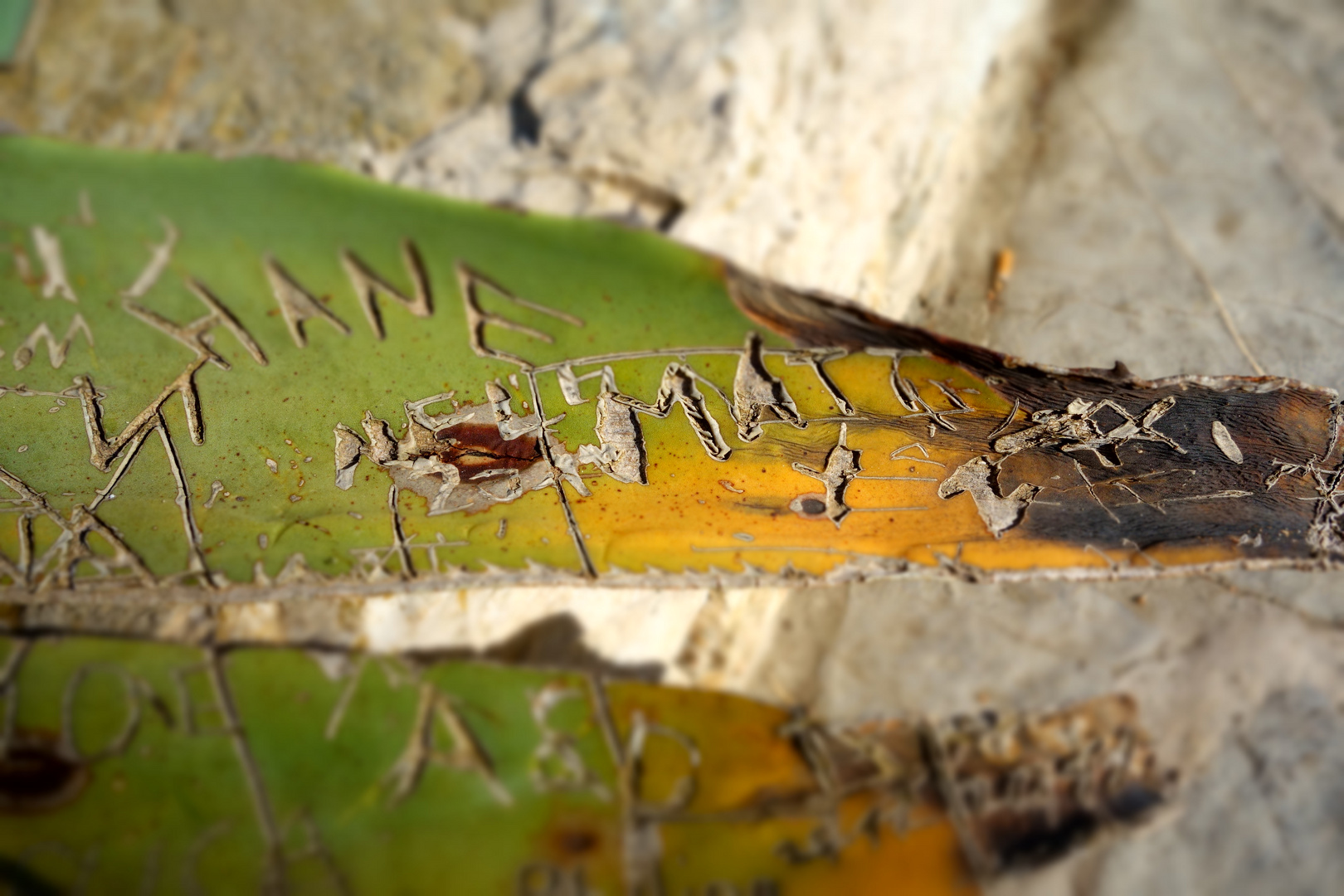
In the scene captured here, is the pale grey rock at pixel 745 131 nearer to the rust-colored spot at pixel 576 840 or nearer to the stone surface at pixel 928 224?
the stone surface at pixel 928 224

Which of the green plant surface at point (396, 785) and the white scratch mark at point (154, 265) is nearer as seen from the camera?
the green plant surface at point (396, 785)

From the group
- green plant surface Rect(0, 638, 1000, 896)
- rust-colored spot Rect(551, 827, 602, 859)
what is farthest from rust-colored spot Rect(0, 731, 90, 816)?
rust-colored spot Rect(551, 827, 602, 859)

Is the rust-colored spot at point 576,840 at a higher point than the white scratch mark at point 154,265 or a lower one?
lower

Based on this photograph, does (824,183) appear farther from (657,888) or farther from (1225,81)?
(657,888)

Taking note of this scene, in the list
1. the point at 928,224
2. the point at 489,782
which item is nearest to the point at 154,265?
the point at 489,782

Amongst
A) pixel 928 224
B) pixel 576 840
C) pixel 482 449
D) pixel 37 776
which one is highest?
pixel 928 224

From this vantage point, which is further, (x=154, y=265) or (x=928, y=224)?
(x=928, y=224)

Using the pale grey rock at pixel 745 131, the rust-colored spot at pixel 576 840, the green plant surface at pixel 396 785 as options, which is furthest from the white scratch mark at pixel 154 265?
the rust-colored spot at pixel 576 840

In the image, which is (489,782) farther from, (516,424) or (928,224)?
(928,224)
